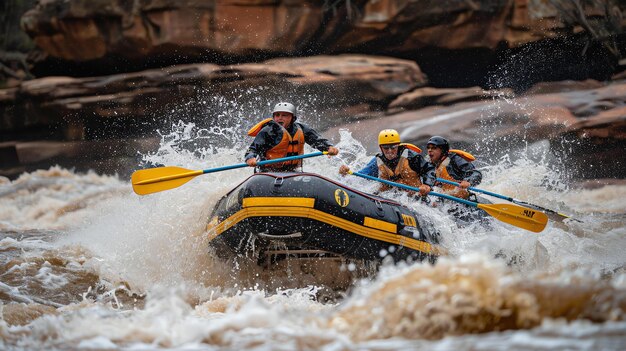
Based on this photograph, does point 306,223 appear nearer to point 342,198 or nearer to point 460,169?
point 342,198

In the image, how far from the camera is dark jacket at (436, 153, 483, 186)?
6781mm

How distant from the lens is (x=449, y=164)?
691cm

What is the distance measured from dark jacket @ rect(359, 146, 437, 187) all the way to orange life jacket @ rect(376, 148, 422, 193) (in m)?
0.03

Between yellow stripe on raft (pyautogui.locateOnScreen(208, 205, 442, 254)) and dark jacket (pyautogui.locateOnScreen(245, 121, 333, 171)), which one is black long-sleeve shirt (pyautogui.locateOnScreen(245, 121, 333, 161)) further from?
yellow stripe on raft (pyautogui.locateOnScreen(208, 205, 442, 254))

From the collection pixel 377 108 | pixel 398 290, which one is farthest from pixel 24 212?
pixel 398 290

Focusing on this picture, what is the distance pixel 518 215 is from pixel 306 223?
1.98 m

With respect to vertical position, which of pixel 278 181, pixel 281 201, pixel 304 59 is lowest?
pixel 281 201

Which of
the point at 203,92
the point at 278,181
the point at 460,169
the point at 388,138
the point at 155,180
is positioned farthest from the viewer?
the point at 203,92

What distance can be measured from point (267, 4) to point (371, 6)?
1.85 meters

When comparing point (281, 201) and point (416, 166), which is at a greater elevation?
point (416, 166)

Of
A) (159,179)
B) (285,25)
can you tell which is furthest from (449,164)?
(285,25)

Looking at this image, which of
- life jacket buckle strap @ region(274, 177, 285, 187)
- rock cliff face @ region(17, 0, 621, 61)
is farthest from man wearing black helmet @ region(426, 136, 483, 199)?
rock cliff face @ region(17, 0, 621, 61)

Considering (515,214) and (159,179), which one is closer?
(159,179)

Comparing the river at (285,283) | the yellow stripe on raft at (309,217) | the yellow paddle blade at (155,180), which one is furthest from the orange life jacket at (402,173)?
the yellow paddle blade at (155,180)
